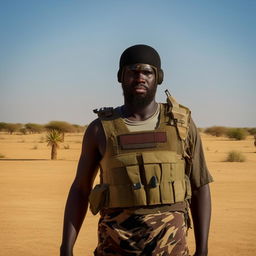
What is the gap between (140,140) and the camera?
2.42 metres

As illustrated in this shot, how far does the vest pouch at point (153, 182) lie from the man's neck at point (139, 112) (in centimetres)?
29

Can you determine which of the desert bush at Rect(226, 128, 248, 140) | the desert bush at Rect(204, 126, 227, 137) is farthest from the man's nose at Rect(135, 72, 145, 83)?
the desert bush at Rect(204, 126, 227, 137)

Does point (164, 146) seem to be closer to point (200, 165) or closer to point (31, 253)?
point (200, 165)

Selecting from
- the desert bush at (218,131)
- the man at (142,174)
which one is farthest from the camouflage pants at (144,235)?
the desert bush at (218,131)

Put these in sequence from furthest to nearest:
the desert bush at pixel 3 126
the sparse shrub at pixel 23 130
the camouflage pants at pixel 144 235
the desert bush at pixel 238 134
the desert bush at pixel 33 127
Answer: the desert bush at pixel 33 127, the desert bush at pixel 3 126, the sparse shrub at pixel 23 130, the desert bush at pixel 238 134, the camouflage pants at pixel 144 235

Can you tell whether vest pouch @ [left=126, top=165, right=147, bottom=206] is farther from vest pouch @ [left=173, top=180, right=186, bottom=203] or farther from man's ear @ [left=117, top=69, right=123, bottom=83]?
man's ear @ [left=117, top=69, right=123, bottom=83]

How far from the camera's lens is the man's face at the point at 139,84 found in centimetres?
247

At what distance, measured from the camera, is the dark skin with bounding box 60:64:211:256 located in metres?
2.49

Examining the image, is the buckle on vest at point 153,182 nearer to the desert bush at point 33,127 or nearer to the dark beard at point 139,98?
the dark beard at point 139,98

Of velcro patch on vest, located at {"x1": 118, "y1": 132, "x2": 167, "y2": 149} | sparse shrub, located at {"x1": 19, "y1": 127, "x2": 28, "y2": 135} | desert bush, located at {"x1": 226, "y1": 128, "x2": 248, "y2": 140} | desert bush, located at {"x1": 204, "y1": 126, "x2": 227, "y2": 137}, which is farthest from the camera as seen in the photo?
sparse shrub, located at {"x1": 19, "y1": 127, "x2": 28, "y2": 135}

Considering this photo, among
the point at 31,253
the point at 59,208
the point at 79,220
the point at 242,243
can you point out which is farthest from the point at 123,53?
the point at 59,208

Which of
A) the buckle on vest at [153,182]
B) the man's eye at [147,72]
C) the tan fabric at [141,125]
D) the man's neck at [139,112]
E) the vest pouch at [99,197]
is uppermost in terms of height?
the man's eye at [147,72]

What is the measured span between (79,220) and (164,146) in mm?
623

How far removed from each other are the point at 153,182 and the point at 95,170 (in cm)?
39
